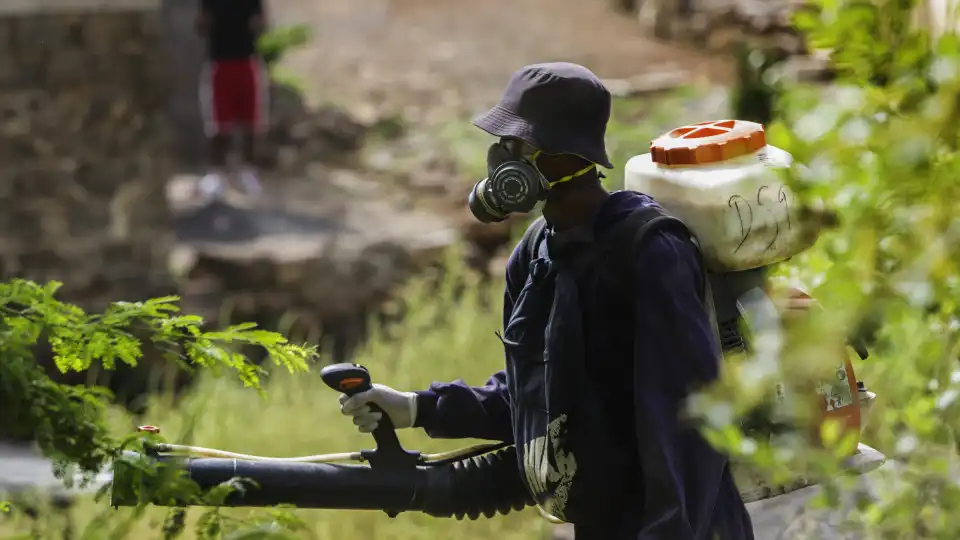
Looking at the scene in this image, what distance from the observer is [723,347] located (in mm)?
2238

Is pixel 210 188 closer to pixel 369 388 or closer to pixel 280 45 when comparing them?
pixel 280 45

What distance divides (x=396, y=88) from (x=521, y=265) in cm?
897

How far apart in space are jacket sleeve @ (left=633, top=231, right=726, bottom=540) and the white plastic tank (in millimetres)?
87

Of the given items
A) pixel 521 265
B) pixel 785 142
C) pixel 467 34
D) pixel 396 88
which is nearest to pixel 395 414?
pixel 521 265

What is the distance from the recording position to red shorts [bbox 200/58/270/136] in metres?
8.65

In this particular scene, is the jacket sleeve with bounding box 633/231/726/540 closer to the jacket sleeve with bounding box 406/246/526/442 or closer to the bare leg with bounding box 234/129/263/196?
the jacket sleeve with bounding box 406/246/526/442

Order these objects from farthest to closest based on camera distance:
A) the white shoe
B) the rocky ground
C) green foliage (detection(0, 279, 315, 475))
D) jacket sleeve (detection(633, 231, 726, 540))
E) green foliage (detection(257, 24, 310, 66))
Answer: green foliage (detection(257, 24, 310, 66)) < the white shoe < the rocky ground < jacket sleeve (detection(633, 231, 726, 540)) < green foliage (detection(0, 279, 315, 475))

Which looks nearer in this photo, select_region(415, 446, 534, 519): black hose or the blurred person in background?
select_region(415, 446, 534, 519): black hose

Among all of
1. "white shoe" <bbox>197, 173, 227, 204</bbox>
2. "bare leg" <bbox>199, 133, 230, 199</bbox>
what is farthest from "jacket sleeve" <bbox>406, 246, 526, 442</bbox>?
"bare leg" <bbox>199, 133, 230, 199</bbox>

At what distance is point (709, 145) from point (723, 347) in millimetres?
336

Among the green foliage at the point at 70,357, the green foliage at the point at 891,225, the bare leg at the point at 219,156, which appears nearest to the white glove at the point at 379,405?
the green foliage at the point at 70,357

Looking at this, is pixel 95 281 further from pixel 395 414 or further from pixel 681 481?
pixel 681 481

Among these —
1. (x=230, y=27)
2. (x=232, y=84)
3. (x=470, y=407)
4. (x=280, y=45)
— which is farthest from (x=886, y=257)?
(x=280, y=45)

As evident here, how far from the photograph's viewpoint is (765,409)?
6.73 ft
